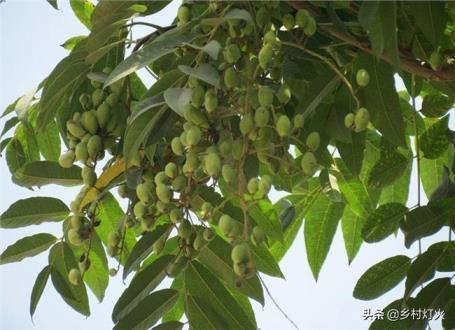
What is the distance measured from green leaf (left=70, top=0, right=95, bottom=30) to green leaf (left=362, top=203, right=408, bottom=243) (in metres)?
0.60

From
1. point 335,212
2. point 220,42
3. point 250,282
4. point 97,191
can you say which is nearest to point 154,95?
point 220,42

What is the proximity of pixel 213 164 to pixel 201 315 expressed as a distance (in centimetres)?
37

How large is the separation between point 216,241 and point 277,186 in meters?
0.16

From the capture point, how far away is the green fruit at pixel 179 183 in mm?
1038

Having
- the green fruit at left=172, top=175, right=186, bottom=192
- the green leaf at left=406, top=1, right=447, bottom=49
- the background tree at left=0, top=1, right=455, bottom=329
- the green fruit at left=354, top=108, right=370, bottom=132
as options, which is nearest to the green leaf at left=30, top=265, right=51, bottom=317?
the background tree at left=0, top=1, right=455, bottom=329

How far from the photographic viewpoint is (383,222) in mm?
1248

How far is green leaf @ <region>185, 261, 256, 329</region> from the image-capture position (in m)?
1.24

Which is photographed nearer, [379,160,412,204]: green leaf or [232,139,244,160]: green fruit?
[232,139,244,160]: green fruit

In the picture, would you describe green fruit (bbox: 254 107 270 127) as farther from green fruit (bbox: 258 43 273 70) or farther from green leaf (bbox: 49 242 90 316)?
green leaf (bbox: 49 242 90 316)

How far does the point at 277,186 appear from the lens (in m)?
1.34

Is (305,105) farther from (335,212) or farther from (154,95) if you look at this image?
(335,212)

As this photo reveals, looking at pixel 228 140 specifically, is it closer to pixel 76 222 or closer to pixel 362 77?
pixel 362 77

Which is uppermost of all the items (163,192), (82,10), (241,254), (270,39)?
(82,10)

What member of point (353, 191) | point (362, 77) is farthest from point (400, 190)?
point (362, 77)
